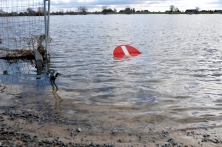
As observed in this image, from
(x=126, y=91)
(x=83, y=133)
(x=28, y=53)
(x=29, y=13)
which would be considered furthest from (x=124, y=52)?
(x=83, y=133)

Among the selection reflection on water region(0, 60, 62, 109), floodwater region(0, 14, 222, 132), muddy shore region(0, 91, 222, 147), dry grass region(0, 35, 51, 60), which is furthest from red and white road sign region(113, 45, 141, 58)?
muddy shore region(0, 91, 222, 147)

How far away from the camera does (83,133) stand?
16.9ft

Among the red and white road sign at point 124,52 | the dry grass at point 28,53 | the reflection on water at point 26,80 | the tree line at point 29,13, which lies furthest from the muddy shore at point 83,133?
the red and white road sign at point 124,52

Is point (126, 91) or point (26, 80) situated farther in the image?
point (26, 80)

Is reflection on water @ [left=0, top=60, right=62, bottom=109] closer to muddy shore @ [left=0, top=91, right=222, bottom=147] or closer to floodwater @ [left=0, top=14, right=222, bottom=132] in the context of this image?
floodwater @ [left=0, top=14, right=222, bottom=132]

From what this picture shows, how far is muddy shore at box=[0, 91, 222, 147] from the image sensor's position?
471 centimetres

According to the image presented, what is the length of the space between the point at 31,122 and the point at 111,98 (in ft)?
8.48

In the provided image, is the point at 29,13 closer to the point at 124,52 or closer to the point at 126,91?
the point at 124,52

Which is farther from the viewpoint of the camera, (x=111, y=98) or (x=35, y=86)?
(x=35, y=86)

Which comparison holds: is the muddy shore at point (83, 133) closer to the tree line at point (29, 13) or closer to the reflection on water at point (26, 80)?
the reflection on water at point (26, 80)

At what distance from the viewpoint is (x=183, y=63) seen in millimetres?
12148

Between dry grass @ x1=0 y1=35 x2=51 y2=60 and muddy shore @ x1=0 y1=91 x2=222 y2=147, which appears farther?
dry grass @ x1=0 y1=35 x2=51 y2=60

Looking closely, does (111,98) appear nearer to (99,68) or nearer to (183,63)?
(99,68)

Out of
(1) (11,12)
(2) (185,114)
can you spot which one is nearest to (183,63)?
(2) (185,114)
